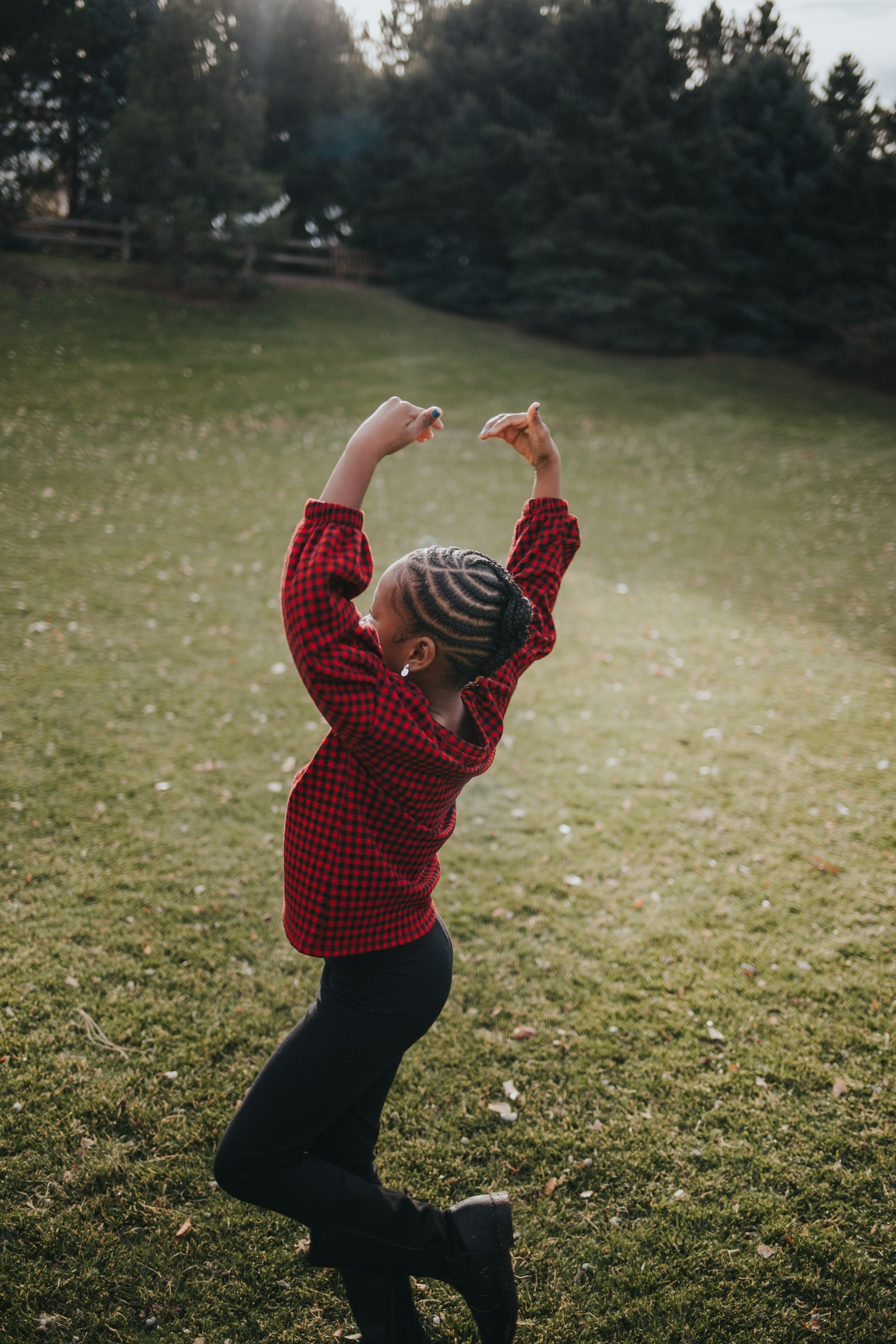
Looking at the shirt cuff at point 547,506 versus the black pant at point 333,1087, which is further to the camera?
the shirt cuff at point 547,506

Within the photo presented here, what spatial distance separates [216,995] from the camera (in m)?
3.57

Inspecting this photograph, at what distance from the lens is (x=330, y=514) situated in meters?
1.62

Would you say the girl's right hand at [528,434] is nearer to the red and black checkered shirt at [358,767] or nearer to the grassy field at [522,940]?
the red and black checkered shirt at [358,767]

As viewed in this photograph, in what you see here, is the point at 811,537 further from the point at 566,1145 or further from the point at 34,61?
the point at 34,61

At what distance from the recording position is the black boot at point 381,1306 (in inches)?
86.5

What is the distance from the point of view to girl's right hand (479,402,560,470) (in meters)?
2.21

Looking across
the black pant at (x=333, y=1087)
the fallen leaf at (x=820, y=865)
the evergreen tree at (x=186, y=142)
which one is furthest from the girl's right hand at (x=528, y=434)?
the evergreen tree at (x=186, y=142)

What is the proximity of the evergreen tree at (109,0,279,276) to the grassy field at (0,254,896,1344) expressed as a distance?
45.2ft

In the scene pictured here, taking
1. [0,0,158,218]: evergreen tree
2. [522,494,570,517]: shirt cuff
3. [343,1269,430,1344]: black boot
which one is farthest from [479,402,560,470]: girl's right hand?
[0,0,158,218]: evergreen tree

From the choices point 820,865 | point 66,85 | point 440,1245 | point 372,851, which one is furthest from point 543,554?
point 66,85

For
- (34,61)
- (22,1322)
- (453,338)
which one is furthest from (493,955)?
(34,61)

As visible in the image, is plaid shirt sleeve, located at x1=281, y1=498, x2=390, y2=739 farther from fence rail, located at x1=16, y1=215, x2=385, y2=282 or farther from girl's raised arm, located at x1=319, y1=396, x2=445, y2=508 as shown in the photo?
fence rail, located at x1=16, y1=215, x2=385, y2=282

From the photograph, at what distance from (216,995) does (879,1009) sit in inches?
123

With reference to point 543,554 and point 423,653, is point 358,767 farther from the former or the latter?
point 543,554
